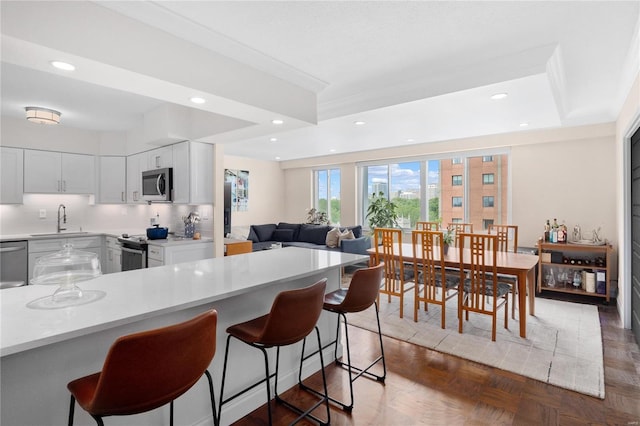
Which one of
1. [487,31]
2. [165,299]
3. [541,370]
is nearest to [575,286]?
[541,370]

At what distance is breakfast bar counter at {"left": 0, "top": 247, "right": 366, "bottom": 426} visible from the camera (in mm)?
1219

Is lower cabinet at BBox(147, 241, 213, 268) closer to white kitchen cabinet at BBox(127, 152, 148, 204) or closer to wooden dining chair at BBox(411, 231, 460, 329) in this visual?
white kitchen cabinet at BBox(127, 152, 148, 204)

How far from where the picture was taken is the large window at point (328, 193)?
8031 millimetres

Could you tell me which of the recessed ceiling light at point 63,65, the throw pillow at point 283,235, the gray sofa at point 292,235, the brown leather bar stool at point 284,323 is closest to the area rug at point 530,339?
the brown leather bar stool at point 284,323

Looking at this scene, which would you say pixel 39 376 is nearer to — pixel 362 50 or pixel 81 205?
pixel 362 50

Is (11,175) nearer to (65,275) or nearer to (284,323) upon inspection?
(65,275)

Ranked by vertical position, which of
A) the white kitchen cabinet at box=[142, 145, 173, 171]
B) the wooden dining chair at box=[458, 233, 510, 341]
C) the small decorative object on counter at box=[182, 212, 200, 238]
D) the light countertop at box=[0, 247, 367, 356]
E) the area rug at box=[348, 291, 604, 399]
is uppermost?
the white kitchen cabinet at box=[142, 145, 173, 171]

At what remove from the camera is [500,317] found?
377 centimetres

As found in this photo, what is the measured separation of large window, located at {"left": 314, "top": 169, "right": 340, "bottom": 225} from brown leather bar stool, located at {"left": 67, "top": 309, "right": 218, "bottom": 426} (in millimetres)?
6816

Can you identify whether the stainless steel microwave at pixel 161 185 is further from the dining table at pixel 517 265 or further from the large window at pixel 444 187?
the large window at pixel 444 187

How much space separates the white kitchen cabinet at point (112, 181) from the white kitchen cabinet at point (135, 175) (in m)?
0.11

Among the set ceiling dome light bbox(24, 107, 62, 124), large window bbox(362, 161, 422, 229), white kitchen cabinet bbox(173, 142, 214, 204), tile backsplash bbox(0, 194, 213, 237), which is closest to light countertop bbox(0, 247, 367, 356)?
white kitchen cabinet bbox(173, 142, 214, 204)

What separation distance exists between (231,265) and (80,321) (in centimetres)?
114

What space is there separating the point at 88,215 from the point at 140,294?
15.6ft
